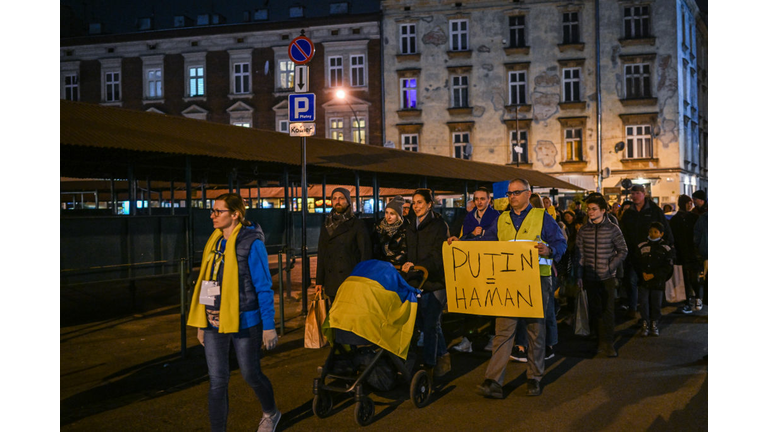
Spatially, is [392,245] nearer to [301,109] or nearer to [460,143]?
[301,109]

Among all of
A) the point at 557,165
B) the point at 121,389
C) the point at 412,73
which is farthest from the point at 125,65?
the point at 121,389

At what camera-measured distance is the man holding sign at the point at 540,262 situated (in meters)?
6.48

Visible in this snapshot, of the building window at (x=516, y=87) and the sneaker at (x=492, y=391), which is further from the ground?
the building window at (x=516, y=87)

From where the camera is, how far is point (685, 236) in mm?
11859

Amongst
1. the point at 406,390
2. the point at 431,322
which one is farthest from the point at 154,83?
the point at 406,390

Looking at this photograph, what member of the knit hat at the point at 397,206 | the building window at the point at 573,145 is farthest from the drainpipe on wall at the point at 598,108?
the knit hat at the point at 397,206

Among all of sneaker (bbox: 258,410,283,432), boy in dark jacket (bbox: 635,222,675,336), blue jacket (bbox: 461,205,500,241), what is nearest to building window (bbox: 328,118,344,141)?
blue jacket (bbox: 461,205,500,241)

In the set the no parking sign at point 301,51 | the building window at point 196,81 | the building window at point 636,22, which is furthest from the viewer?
the building window at point 196,81

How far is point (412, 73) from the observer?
4038cm

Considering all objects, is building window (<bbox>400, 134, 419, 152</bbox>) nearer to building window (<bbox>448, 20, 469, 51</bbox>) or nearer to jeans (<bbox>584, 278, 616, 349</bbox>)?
building window (<bbox>448, 20, 469, 51</bbox>)

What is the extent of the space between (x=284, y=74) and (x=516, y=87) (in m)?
13.8

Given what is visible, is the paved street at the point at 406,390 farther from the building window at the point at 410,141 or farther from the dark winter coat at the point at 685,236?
the building window at the point at 410,141

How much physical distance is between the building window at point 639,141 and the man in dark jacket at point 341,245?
34.1 m

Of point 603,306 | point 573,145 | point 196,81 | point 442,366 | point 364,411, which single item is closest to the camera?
point 364,411
